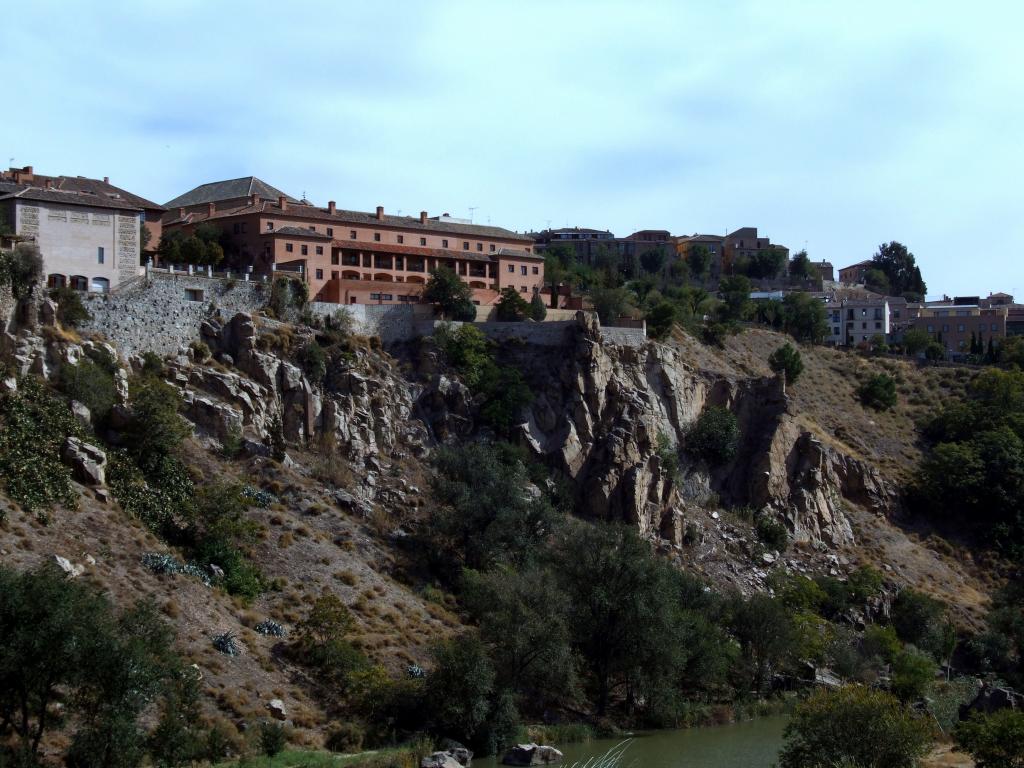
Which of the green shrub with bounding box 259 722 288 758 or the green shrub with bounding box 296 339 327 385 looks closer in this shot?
the green shrub with bounding box 259 722 288 758

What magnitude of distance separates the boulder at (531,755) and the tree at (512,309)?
34072mm

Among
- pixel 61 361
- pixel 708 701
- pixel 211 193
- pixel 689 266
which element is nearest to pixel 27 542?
pixel 61 361

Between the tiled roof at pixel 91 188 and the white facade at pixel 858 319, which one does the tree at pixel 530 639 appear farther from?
the white facade at pixel 858 319

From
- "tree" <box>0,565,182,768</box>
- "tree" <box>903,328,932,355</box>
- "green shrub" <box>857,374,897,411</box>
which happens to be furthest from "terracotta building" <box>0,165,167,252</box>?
"tree" <box>903,328,932,355</box>

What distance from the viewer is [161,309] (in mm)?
61406

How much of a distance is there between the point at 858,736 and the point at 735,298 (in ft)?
224

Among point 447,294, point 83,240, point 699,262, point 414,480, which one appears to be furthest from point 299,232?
point 699,262

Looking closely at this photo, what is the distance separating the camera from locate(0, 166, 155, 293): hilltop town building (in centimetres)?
5875

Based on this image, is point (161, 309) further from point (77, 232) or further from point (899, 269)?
point (899, 269)

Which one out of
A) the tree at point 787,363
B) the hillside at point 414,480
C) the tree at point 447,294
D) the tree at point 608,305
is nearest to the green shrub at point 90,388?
the hillside at point 414,480

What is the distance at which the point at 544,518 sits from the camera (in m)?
61.1

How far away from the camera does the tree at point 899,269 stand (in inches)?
5969

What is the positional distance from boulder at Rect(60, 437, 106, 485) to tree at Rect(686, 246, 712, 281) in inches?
3754

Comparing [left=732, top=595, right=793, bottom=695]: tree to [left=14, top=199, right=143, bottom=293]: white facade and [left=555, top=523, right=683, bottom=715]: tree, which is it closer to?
[left=555, top=523, right=683, bottom=715]: tree
